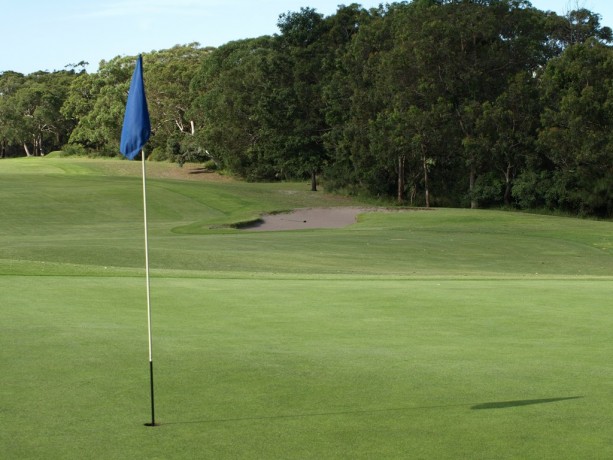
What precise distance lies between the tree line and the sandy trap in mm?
6921

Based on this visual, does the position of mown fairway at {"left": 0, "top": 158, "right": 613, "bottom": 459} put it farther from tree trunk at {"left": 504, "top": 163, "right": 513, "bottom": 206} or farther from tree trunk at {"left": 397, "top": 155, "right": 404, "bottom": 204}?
tree trunk at {"left": 397, "top": 155, "right": 404, "bottom": 204}

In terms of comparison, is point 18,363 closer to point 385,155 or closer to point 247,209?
point 247,209

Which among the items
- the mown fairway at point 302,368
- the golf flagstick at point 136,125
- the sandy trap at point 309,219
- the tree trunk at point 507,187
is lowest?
the sandy trap at point 309,219

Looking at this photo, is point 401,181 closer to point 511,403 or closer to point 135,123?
point 511,403

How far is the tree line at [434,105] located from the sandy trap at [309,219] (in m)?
6.92

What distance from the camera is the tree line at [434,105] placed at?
1921 inches

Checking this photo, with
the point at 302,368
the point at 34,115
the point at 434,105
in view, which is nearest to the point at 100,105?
the point at 34,115

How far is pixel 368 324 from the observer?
10555 millimetres

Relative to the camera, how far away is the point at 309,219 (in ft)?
148

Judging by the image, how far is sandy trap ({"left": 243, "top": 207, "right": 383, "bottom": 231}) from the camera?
139 feet

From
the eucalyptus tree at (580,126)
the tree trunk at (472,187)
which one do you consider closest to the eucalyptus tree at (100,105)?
the tree trunk at (472,187)

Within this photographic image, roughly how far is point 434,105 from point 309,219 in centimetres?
1201

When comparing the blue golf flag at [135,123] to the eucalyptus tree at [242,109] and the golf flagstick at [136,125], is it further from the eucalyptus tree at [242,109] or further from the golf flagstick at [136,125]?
the eucalyptus tree at [242,109]

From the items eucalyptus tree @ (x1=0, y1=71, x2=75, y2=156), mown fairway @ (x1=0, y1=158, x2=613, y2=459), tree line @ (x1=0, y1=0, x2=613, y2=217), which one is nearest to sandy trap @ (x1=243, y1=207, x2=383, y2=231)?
tree line @ (x1=0, y1=0, x2=613, y2=217)
